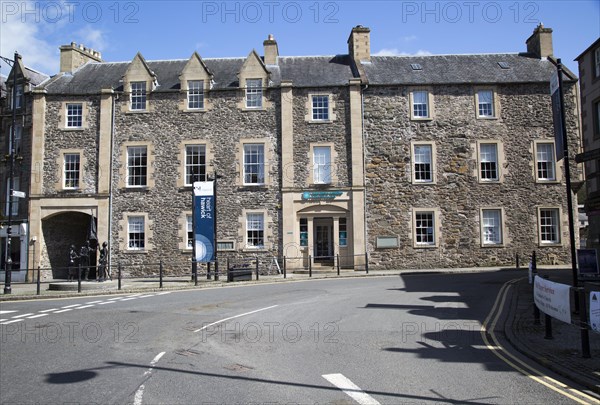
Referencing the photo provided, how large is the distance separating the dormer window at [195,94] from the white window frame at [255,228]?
693cm

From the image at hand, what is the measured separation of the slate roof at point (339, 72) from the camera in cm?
2941

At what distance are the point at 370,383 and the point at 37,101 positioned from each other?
28505mm

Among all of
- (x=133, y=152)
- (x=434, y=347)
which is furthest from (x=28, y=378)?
(x=133, y=152)

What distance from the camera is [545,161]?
2917 centimetres

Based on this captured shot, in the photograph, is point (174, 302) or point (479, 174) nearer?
point (174, 302)

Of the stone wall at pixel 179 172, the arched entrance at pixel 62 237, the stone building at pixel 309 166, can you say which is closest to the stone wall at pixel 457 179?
the stone building at pixel 309 166

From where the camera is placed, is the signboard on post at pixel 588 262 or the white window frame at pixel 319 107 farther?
the white window frame at pixel 319 107

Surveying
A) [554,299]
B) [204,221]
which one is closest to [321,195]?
[204,221]

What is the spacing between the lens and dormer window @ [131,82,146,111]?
29.3 m

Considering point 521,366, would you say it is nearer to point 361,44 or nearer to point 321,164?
point 321,164

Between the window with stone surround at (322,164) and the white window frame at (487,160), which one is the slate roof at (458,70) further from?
the window with stone surround at (322,164)

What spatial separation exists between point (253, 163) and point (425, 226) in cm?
1026

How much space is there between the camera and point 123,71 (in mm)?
31250

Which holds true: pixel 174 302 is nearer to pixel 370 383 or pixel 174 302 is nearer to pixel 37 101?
pixel 370 383
